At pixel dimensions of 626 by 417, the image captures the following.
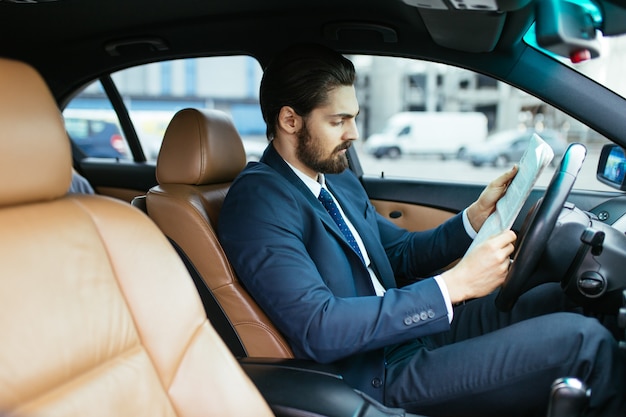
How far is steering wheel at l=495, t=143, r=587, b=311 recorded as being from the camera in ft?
4.68

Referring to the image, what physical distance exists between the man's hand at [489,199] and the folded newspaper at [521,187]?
0.12 m

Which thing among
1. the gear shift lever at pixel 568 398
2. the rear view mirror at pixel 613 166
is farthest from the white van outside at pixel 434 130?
the gear shift lever at pixel 568 398

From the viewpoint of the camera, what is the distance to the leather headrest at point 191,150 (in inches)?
76.0

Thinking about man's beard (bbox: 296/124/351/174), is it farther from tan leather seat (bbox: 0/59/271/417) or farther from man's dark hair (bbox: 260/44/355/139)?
tan leather seat (bbox: 0/59/271/417)

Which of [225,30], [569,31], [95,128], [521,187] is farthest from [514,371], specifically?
[95,128]

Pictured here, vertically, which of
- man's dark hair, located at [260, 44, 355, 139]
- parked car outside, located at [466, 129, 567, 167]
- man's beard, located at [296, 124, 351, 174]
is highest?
man's dark hair, located at [260, 44, 355, 139]

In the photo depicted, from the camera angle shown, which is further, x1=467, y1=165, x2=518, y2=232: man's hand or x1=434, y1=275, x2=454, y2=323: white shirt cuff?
x1=467, y1=165, x2=518, y2=232: man's hand

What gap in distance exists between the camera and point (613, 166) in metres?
2.02

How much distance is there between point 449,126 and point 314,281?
5.08 m

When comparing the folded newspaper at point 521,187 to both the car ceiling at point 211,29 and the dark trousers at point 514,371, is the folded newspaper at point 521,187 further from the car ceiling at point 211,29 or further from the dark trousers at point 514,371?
the car ceiling at point 211,29

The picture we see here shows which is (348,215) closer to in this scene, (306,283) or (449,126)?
(306,283)

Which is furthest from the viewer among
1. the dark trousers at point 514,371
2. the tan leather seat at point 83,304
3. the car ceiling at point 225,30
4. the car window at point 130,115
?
the car window at point 130,115

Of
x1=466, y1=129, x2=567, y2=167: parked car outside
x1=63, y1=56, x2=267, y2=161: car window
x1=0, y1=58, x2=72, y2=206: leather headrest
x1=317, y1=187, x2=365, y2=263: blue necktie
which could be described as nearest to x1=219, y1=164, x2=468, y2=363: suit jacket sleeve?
x1=317, y1=187, x2=365, y2=263: blue necktie

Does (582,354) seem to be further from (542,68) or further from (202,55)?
(202,55)
